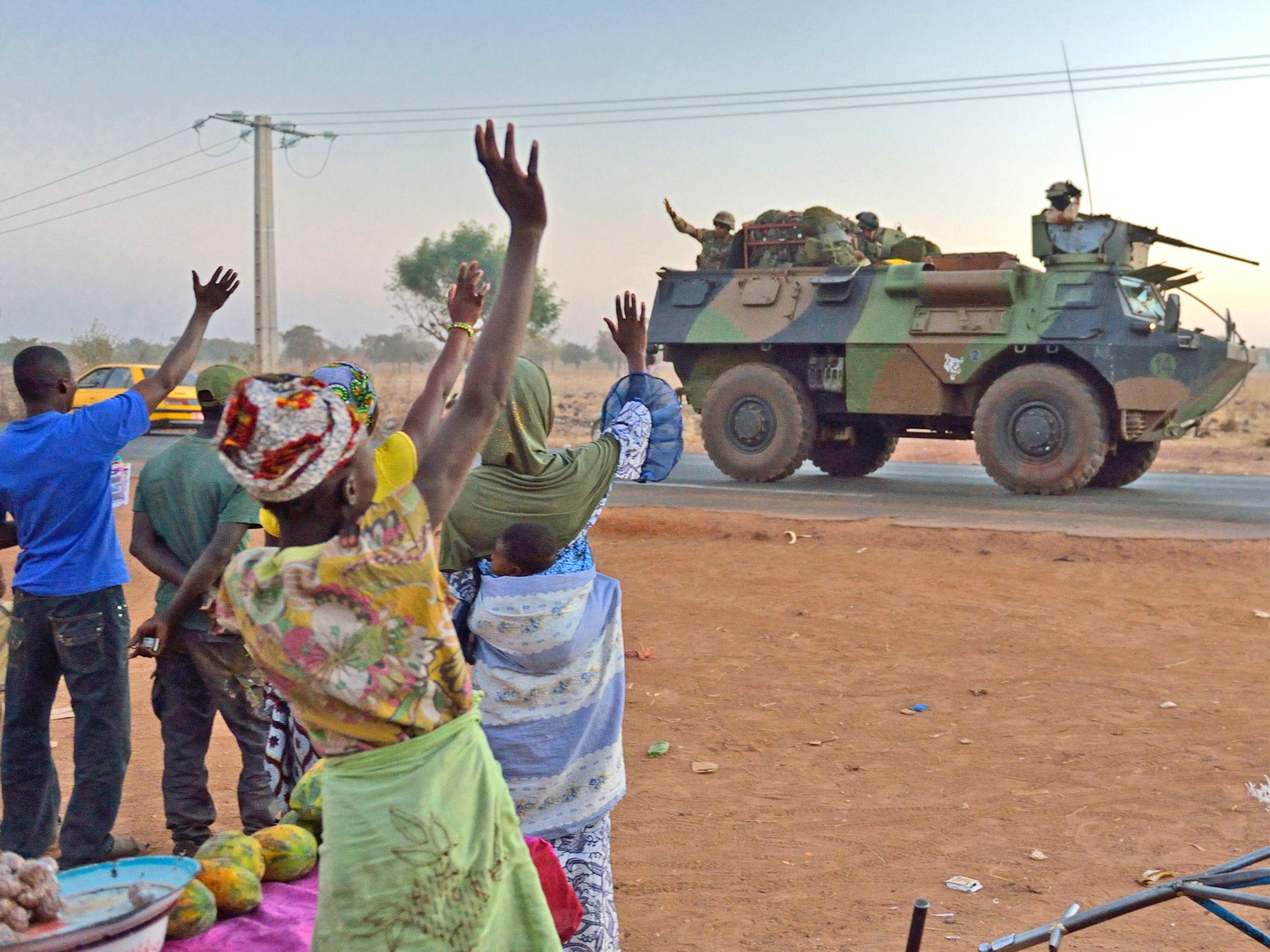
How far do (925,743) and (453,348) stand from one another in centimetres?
370

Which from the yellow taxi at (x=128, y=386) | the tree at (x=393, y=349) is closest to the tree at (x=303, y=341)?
the tree at (x=393, y=349)

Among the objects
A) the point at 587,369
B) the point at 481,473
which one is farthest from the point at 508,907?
the point at 587,369

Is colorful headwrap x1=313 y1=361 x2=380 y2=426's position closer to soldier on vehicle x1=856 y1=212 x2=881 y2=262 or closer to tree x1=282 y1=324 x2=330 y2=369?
soldier on vehicle x1=856 y1=212 x2=881 y2=262

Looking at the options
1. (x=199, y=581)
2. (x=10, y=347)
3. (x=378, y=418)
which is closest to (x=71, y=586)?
(x=199, y=581)

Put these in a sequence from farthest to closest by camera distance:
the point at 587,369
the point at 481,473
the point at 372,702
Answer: the point at 587,369 < the point at 481,473 < the point at 372,702

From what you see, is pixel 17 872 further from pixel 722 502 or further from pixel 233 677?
pixel 722 502

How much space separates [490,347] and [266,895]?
1.41 meters

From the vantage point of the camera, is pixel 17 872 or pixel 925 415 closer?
pixel 17 872

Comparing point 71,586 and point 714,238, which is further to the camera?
point 714,238

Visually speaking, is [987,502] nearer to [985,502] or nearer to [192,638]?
[985,502]

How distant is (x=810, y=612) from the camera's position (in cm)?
859

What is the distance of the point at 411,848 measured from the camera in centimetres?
200

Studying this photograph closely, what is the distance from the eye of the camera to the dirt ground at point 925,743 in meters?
4.17

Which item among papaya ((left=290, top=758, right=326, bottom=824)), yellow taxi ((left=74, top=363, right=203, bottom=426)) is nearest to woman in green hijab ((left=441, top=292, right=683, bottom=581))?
papaya ((left=290, top=758, right=326, bottom=824))
